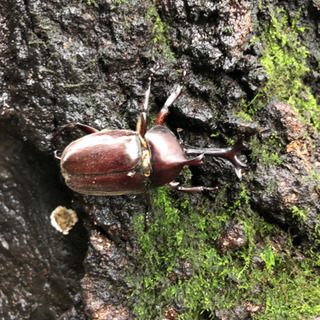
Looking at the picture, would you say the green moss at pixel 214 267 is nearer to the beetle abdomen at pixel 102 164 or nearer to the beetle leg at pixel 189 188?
the beetle leg at pixel 189 188

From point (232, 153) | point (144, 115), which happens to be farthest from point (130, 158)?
point (232, 153)

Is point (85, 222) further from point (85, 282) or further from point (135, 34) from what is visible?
point (135, 34)


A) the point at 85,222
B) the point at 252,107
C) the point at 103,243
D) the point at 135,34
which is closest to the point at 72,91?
the point at 135,34

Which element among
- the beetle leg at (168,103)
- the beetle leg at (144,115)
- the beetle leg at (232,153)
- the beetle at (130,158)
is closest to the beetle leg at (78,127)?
the beetle at (130,158)

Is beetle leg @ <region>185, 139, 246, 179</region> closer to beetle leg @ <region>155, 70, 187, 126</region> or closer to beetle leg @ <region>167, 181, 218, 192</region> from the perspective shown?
beetle leg @ <region>167, 181, 218, 192</region>

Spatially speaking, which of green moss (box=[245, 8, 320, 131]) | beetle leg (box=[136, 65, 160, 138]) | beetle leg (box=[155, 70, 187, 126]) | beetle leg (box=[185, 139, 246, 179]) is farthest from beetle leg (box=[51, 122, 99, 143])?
green moss (box=[245, 8, 320, 131])
